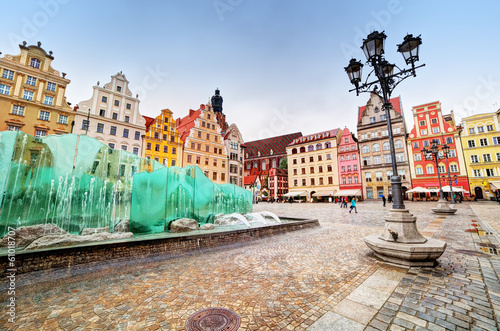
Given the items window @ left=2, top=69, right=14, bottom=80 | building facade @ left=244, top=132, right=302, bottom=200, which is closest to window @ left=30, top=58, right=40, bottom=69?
window @ left=2, top=69, right=14, bottom=80

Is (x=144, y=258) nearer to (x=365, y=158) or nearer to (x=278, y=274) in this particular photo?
(x=278, y=274)

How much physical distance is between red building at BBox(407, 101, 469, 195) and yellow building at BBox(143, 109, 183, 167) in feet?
145

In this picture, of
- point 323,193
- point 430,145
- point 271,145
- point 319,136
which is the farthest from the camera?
point 271,145

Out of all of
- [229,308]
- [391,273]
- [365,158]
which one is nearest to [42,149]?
[229,308]

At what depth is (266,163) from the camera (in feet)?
267

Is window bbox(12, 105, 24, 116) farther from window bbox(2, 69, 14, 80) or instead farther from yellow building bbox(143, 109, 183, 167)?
yellow building bbox(143, 109, 183, 167)

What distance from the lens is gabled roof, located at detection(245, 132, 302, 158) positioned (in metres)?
81.4

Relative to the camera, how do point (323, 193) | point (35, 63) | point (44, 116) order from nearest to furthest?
point (44, 116), point (35, 63), point (323, 193)

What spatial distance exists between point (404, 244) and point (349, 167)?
44.3 meters

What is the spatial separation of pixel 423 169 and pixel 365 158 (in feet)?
31.7

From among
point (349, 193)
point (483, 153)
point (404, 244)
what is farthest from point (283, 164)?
point (404, 244)

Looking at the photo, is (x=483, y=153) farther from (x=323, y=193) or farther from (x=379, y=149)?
(x=323, y=193)

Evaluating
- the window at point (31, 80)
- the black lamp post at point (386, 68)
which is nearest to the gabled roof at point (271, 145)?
the window at point (31, 80)

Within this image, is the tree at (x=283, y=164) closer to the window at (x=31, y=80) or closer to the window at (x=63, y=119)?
the window at (x=63, y=119)
